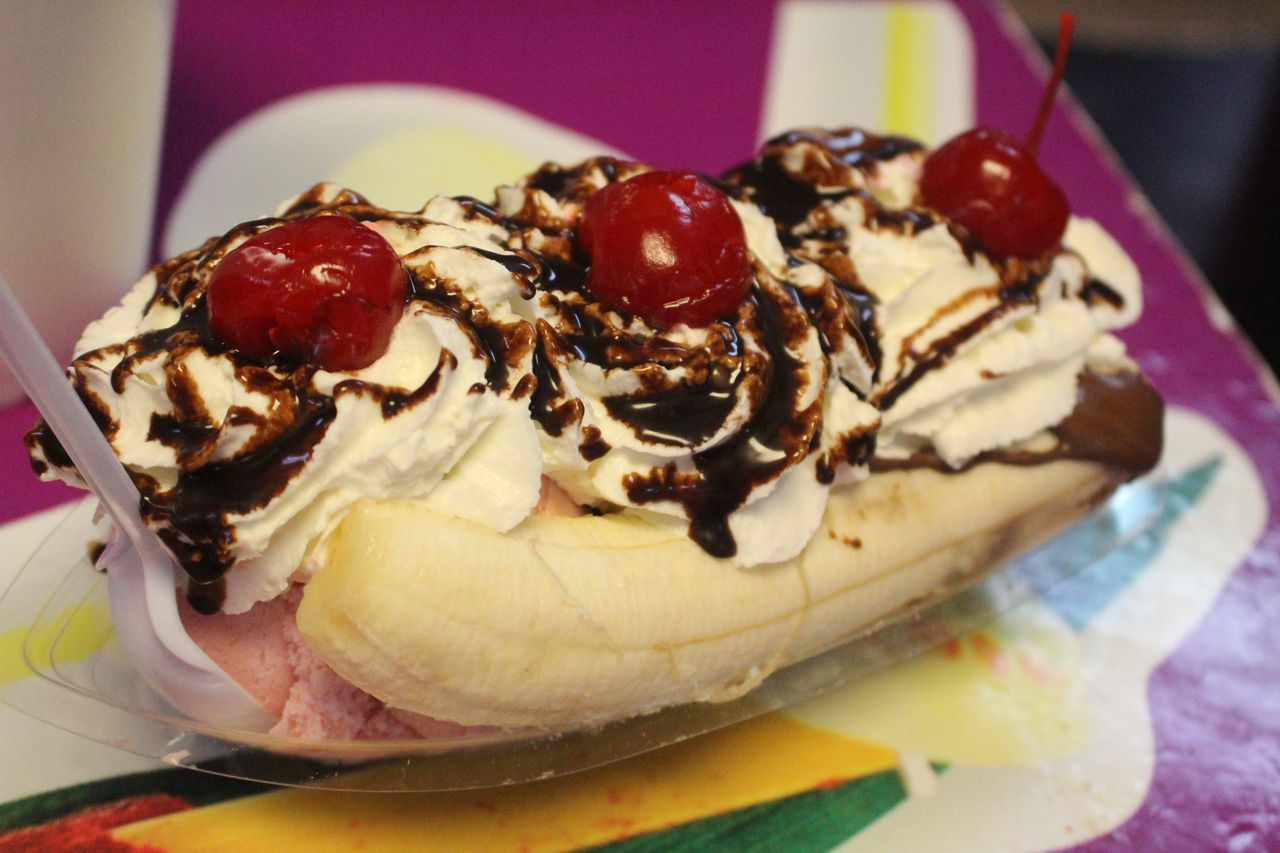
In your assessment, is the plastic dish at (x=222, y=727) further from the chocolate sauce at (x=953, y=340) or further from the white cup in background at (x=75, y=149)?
the white cup in background at (x=75, y=149)

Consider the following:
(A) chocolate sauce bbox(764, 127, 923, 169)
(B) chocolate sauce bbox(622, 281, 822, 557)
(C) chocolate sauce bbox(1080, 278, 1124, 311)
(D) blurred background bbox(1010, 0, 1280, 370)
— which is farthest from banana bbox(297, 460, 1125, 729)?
(D) blurred background bbox(1010, 0, 1280, 370)

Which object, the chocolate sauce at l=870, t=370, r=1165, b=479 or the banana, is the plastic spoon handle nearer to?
the banana

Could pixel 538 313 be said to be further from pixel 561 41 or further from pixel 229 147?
pixel 561 41

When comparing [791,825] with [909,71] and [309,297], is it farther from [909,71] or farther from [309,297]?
[909,71]

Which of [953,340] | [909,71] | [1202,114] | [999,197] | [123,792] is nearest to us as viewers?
[123,792]

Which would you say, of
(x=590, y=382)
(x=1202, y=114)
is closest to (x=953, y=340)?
(x=590, y=382)

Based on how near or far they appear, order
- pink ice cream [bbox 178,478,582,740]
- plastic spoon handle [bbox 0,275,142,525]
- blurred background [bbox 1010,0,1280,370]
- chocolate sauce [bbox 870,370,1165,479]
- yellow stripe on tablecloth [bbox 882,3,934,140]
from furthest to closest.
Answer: blurred background [bbox 1010,0,1280,370]
yellow stripe on tablecloth [bbox 882,3,934,140]
chocolate sauce [bbox 870,370,1165,479]
pink ice cream [bbox 178,478,582,740]
plastic spoon handle [bbox 0,275,142,525]
